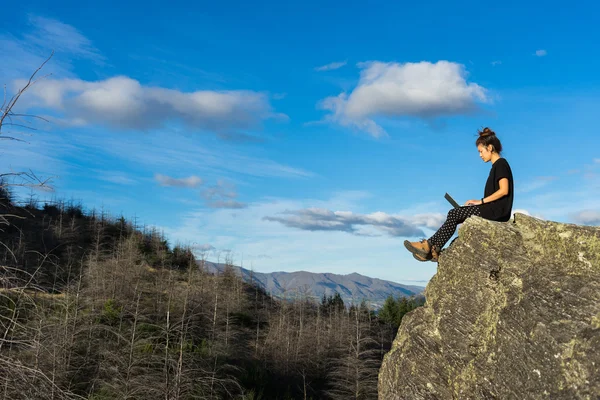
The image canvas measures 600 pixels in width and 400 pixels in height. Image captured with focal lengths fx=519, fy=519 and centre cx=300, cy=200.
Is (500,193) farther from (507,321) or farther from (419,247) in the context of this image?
(507,321)

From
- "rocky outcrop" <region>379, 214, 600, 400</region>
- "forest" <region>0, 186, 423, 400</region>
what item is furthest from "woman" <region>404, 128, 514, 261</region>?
"forest" <region>0, 186, 423, 400</region>

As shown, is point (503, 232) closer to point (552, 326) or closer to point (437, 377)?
point (552, 326)

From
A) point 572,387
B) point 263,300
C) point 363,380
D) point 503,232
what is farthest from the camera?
Result: point 263,300

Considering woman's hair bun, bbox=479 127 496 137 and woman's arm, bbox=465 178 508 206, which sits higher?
woman's hair bun, bbox=479 127 496 137

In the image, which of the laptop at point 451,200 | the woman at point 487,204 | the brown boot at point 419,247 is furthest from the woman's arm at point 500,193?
the brown boot at point 419,247

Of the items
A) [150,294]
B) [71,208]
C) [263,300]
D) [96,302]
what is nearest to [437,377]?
[96,302]

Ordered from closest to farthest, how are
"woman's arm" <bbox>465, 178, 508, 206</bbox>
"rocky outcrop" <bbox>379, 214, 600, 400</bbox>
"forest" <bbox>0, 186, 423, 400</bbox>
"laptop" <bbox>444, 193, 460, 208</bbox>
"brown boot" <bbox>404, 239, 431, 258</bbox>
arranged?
"rocky outcrop" <bbox>379, 214, 600, 400</bbox>, "woman's arm" <bbox>465, 178, 508, 206</bbox>, "brown boot" <bbox>404, 239, 431, 258</bbox>, "laptop" <bbox>444, 193, 460, 208</bbox>, "forest" <bbox>0, 186, 423, 400</bbox>

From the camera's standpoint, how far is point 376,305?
239 feet

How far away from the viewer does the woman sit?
8.46m

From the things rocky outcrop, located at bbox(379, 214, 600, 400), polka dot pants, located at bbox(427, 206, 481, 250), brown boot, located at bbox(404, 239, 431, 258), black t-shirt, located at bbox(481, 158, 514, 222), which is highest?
black t-shirt, located at bbox(481, 158, 514, 222)

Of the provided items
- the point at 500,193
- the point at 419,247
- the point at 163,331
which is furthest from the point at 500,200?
the point at 163,331

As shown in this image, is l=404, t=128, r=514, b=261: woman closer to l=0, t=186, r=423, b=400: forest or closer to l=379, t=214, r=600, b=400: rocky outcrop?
l=379, t=214, r=600, b=400: rocky outcrop

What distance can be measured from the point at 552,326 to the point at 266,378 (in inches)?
1286

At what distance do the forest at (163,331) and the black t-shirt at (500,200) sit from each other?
6.81m
